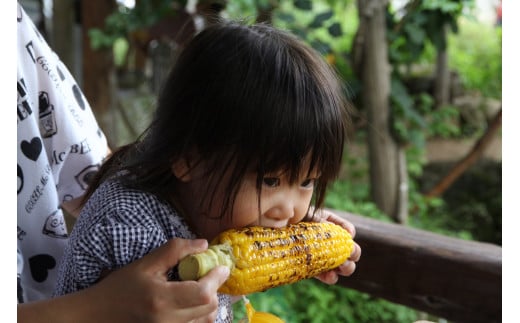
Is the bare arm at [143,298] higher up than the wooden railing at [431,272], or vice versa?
the bare arm at [143,298]

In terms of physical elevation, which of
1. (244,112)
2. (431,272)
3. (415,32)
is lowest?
(431,272)

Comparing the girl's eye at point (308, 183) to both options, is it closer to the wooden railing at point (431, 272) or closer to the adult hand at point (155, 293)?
the adult hand at point (155, 293)

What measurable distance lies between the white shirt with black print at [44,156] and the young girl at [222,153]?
279mm

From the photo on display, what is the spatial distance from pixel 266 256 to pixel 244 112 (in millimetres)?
272

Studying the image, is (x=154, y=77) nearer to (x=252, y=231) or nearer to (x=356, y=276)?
(x=356, y=276)

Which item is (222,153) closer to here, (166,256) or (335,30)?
(166,256)

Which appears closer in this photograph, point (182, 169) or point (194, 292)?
point (194, 292)

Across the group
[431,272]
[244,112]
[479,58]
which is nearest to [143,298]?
[244,112]

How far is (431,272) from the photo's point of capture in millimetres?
1518

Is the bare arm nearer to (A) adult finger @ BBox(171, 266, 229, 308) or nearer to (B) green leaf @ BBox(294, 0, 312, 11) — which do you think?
(A) adult finger @ BBox(171, 266, 229, 308)

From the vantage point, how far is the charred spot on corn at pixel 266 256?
0.96m

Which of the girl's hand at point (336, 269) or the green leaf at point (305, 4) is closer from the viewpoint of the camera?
the girl's hand at point (336, 269)

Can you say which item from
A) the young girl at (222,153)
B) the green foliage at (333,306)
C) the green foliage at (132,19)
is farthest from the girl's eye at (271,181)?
the green foliage at (132,19)
